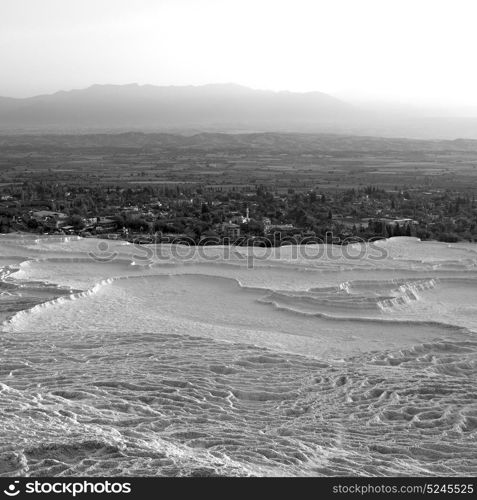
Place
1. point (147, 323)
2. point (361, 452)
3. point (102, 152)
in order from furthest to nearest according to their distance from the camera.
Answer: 1. point (102, 152)
2. point (147, 323)
3. point (361, 452)

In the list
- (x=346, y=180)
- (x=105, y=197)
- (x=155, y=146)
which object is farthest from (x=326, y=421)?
(x=155, y=146)

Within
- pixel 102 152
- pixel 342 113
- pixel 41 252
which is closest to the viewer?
pixel 41 252

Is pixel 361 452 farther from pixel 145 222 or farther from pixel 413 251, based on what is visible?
pixel 145 222

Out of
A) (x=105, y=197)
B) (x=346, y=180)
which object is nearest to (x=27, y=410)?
(x=105, y=197)

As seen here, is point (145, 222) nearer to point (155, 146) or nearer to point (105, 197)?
point (105, 197)

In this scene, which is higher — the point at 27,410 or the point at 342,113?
the point at 342,113
